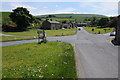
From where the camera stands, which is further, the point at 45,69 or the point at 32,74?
the point at 45,69

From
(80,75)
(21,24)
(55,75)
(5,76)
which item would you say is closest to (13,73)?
(5,76)

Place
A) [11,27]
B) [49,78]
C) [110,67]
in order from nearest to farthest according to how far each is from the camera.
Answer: [49,78] → [110,67] → [11,27]

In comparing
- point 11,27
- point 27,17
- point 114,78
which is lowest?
point 114,78

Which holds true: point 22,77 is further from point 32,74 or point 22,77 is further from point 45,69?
point 45,69

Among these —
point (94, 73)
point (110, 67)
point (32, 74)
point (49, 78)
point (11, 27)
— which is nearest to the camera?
point (49, 78)

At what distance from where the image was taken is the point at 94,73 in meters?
7.99

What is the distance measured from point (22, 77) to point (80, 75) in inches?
127

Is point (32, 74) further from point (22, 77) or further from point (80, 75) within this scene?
point (80, 75)

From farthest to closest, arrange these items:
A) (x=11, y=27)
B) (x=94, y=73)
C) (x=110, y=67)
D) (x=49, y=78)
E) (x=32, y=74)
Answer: (x=11, y=27) → (x=110, y=67) → (x=94, y=73) → (x=32, y=74) → (x=49, y=78)

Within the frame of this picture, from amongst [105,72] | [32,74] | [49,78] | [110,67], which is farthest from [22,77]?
[110,67]

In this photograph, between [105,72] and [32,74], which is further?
[105,72]

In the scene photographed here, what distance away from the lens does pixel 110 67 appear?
917cm

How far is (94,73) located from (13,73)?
4771 mm

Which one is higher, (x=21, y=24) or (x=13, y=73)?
(x=21, y=24)
